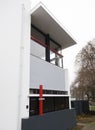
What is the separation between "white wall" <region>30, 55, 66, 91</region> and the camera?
812cm

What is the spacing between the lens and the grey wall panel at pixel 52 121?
22.5 feet

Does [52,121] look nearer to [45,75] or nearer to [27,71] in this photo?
[45,75]

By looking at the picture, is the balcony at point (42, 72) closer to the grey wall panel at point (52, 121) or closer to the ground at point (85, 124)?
the grey wall panel at point (52, 121)

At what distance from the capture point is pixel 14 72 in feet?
23.5

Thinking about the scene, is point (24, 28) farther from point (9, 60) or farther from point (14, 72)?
point (14, 72)

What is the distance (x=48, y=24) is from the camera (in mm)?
9570

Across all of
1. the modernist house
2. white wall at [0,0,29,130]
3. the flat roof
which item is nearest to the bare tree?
the flat roof

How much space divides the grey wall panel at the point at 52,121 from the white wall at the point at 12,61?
46 centimetres

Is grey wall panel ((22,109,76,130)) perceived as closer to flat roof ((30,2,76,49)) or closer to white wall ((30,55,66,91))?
white wall ((30,55,66,91))

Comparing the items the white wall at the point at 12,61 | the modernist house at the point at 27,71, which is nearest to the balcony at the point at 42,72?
the modernist house at the point at 27,71

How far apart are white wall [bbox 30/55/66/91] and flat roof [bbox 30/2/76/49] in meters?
2.10

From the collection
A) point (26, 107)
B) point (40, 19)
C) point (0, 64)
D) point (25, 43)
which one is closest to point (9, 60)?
point (0, 64)

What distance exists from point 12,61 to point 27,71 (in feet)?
2.59

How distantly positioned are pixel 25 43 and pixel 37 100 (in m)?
2.74
